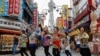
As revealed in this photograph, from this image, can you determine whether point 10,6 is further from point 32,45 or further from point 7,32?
point 32,45

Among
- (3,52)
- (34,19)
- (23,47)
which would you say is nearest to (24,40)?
(23,47)

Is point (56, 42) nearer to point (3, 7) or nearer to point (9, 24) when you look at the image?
point (3, 7)

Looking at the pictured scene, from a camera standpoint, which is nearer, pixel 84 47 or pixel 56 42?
pixel 84 47

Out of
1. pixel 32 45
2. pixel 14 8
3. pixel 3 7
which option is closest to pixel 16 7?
pixel 14 8

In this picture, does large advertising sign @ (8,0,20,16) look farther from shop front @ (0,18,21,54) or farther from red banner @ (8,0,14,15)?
shop front @ (0,18,21,54)

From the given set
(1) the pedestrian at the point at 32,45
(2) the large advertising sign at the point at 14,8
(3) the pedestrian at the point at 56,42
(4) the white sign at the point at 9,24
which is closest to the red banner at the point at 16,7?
(2) the large advertising sign at the point at 14,8

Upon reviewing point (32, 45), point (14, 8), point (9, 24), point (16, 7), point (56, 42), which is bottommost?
point (32, 45)

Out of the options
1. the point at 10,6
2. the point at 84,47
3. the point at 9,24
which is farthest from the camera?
the point at 9,24

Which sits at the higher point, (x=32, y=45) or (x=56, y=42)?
(x=56, y=42)

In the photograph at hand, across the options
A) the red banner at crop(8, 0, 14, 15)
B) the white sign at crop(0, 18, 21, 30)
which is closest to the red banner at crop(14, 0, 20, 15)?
the red banner at crop(8, 0, 14, 15)

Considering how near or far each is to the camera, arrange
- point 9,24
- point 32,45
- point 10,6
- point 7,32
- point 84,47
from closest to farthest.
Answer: point 84,47 → point 32,45 → point 7,32 → point 10,6 → point 9,24

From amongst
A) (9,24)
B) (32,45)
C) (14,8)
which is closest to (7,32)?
(9,24)

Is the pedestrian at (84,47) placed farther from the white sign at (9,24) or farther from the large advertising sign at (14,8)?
the large advertising sign at (14,8)

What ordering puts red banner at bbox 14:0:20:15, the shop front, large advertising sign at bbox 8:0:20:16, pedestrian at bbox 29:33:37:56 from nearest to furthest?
pedestrian at bbox 29:33:37:56, the shop front, large advertising sign at bbox 8:0:20:16, red banner at bbox 14:0:20:15
